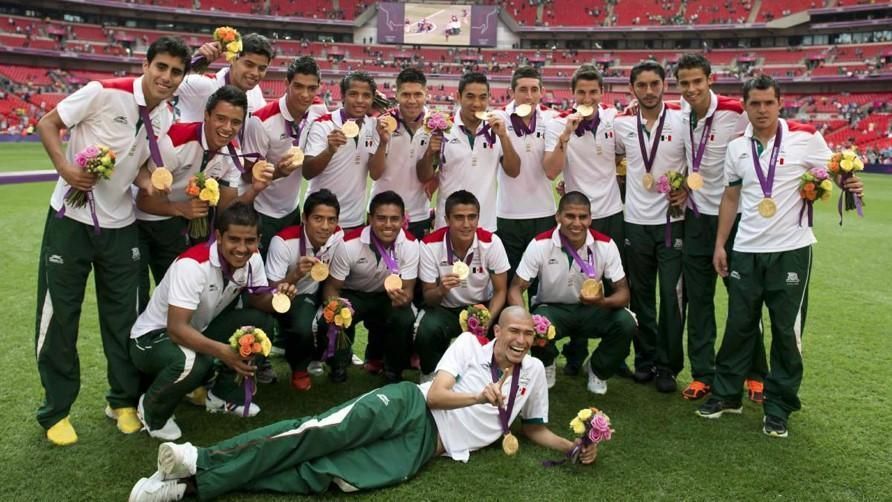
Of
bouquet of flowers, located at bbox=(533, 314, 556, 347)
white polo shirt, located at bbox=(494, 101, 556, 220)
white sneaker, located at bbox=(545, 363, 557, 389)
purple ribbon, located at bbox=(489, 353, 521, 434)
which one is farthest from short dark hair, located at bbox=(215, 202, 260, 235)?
white sneaker, located at bbox=(545, 363, 557, 389)

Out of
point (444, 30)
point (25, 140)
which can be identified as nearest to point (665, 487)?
point (25, 140)

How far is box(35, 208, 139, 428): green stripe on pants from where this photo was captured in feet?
13.8

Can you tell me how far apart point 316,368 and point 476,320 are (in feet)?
5.86

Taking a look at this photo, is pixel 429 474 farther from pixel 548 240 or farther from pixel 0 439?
pixel 0 439

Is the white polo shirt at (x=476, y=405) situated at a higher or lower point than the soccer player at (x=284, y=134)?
lower

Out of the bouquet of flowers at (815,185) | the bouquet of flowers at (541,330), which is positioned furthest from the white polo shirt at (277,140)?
the bouquet of flowers at (815,185)

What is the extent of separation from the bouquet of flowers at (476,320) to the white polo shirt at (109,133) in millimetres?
2648

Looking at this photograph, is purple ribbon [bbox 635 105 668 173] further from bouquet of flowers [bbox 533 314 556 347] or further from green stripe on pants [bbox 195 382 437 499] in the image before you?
green stripe on pants [bbox 195 382 437 499]

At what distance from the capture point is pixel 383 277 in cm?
566

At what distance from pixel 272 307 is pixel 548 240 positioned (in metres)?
2.42

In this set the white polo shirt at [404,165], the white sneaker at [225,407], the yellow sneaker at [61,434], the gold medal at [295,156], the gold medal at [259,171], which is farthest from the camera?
the white polo shirt at [404,165]

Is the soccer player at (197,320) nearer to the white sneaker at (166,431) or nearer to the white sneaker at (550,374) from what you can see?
the white sneaker at (166,431)

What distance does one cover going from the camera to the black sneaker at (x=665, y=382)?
5.45 meters

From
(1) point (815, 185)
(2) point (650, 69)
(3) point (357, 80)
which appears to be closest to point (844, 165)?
(1) point (815, 185)
